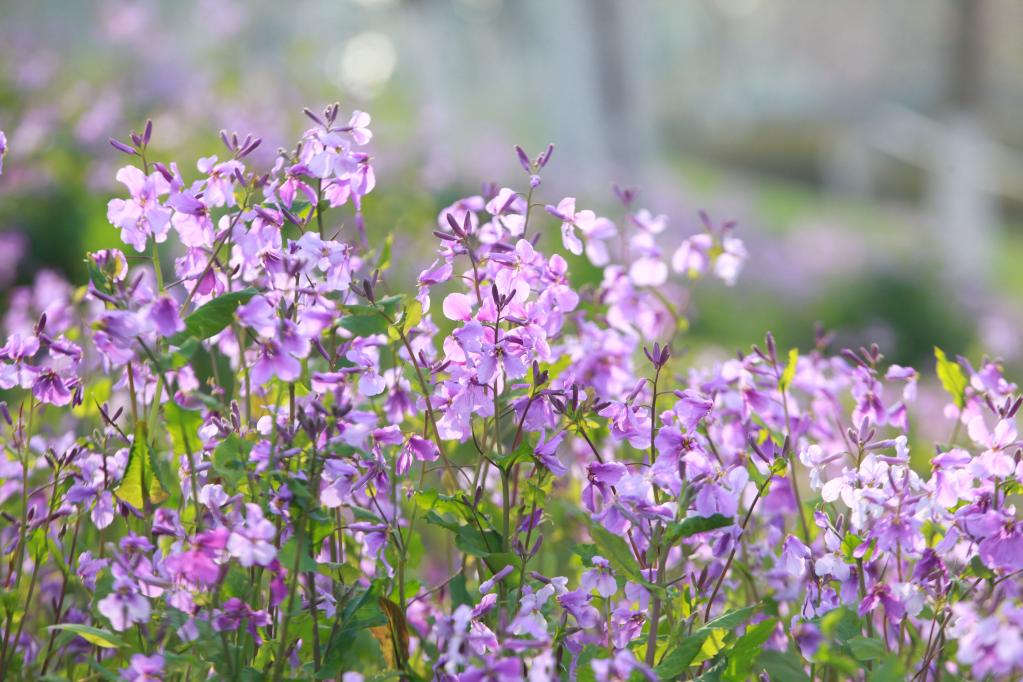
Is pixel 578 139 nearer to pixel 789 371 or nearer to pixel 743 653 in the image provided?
pixel 789 371

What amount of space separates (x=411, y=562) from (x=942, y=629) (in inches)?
29.7

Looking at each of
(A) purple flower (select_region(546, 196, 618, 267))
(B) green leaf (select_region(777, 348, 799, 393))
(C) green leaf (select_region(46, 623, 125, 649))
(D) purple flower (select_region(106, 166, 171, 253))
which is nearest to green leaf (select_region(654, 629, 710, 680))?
(B) green leaf (select_region(777, 348, 799, 393))

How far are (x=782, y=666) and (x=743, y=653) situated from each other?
13cm

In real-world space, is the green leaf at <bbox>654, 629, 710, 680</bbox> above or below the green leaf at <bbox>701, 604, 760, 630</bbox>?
below

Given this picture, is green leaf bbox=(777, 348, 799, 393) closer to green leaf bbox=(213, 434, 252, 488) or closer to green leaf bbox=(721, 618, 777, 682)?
green leaf bbox=(721, 618, 777, 682)

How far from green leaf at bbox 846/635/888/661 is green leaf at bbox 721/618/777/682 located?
0.32 feet

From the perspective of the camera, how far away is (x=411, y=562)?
65.3 inches

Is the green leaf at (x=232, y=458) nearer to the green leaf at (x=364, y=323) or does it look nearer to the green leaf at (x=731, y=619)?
the green leaf at (x=364, y=323)

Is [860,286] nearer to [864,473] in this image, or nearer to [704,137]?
[864,473]

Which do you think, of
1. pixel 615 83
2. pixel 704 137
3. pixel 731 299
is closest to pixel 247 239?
pixel 731 299

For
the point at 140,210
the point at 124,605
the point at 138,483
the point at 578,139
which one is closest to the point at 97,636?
the point at 124,605

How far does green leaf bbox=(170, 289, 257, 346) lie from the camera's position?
1305 mm

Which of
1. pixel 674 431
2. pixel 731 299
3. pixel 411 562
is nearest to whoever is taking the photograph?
pixel 674 431

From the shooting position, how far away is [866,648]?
129 cm
